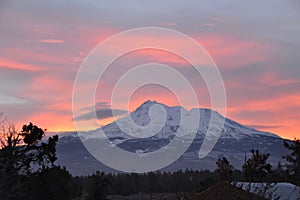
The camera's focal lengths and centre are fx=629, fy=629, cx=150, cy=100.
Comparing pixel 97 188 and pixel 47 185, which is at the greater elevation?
pixel 97 188

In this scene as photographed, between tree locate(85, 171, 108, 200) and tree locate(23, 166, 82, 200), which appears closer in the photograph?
tree locate(23, 166, 82, 200)

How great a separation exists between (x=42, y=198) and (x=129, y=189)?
270 ft

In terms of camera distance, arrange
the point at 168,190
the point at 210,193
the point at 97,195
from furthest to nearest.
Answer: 1. the point at 168,190
2. the point at 97,195
3. the point at 210,193

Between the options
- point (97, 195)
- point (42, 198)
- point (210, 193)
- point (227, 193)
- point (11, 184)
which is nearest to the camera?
point (227, 193)

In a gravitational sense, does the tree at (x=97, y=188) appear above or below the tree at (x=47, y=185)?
above

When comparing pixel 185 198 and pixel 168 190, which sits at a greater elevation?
pixel 168 190

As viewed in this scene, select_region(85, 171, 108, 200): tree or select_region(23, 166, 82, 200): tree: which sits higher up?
select_region(85, 171, 108, 200): tree

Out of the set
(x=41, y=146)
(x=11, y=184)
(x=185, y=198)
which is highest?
(x=41, y=146)

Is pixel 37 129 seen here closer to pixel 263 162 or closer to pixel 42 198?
pixel 42 198

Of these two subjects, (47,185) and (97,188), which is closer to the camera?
(47,185)

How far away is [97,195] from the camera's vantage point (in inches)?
2249

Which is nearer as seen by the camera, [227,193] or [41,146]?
[227,193]

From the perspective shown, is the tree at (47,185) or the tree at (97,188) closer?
the tree at (47,185)

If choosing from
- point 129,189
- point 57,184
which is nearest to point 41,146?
point 57,184
